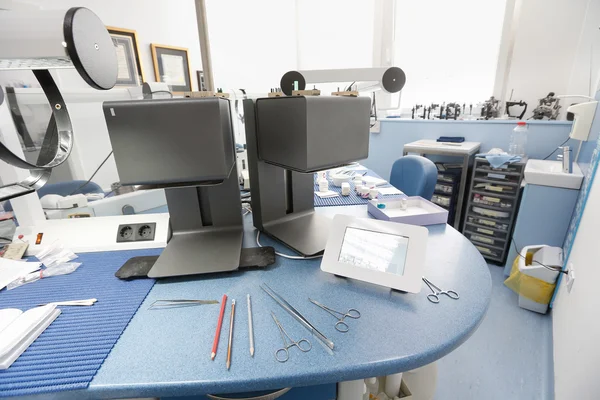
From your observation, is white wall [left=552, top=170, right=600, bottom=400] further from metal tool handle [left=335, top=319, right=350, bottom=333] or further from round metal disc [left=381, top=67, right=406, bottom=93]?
round metal disc [left=381, top=67, right=406, bottom=93]

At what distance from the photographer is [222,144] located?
0.77m

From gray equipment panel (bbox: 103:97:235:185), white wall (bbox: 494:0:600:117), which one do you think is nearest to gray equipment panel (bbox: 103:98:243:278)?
gray equipment panel (bbox: 103:97:235:185)

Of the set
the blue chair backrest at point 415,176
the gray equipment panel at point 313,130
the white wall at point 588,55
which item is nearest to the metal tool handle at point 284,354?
the gray equipment panel at point 313,130

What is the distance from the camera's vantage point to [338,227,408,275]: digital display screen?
0.76 meters

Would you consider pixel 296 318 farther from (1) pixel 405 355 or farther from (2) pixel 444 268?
(2) pixel 444 268

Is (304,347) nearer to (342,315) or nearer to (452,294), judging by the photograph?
(342,315)

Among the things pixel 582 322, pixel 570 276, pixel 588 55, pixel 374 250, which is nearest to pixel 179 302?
pixel 374 250

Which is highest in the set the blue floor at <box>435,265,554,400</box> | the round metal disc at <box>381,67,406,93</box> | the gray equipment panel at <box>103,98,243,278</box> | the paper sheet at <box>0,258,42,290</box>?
the round metal disc at <box>381,67,406,93</box>

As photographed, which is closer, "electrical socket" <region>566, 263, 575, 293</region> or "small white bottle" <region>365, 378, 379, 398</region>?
"small white bottle" <region>365, 378, 379, 398</region>

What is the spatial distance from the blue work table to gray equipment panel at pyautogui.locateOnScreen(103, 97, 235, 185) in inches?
12.5

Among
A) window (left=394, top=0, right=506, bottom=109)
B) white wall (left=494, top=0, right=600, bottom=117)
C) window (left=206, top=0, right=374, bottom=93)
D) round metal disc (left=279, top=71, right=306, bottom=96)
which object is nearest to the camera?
round metal disc (left=279, top=71, right=306, bottom=96)

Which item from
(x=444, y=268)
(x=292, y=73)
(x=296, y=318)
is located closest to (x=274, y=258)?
(x=296, y=318)

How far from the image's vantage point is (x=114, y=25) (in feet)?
6.83

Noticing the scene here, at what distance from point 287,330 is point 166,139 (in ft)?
1.86
